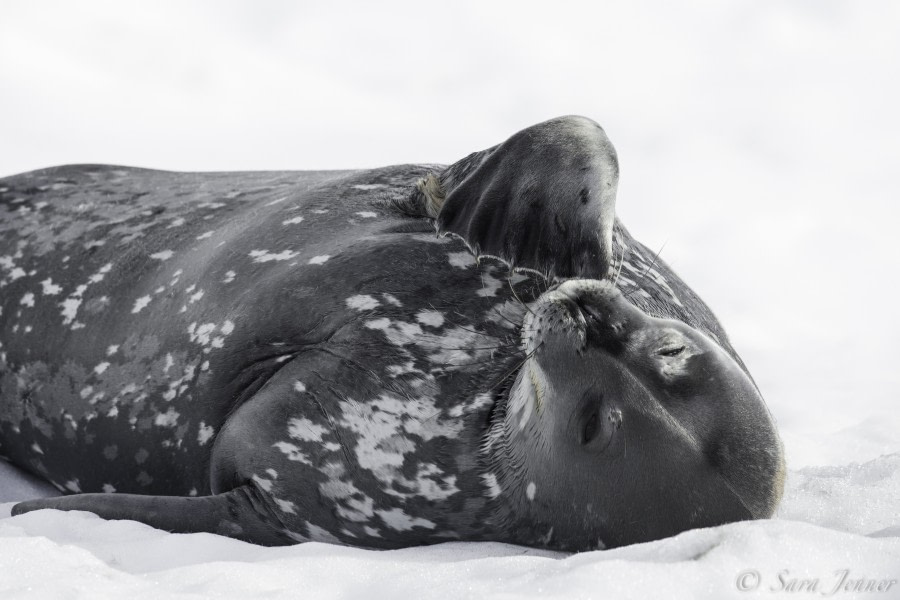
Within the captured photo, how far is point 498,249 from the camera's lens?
292 cm

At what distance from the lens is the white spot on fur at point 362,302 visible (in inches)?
122

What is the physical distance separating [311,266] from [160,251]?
91 centimetres

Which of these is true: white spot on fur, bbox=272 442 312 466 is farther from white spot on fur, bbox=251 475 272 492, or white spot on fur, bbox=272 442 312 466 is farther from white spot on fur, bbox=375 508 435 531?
white spot on fur, bbox=375 508 435 531

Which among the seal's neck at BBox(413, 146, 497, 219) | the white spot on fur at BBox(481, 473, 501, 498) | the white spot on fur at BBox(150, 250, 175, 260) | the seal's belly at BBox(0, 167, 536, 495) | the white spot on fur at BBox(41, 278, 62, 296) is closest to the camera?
the white spot on fur at BBox(481, 473, 501, 498)

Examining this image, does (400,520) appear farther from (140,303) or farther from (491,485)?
(140,303)

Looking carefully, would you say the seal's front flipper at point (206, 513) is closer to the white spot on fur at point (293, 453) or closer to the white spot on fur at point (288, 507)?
the white spot on fur at point (288, 507)

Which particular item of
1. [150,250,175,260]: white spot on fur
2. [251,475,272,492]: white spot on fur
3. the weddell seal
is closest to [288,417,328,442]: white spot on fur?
the weddell seal

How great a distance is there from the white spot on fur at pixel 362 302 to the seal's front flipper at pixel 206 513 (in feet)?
2.11

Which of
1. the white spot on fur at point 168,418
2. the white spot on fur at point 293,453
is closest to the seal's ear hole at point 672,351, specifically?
the white spot on fur at point 293,453

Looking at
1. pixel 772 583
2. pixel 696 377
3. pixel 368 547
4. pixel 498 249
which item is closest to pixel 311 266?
pixel 498 249

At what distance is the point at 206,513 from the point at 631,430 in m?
1.30

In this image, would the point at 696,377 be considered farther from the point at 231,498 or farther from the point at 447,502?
the point at 231,498

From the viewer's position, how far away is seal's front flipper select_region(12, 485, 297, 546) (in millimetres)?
2951

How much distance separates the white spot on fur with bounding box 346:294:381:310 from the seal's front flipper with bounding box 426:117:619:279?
0.32m
